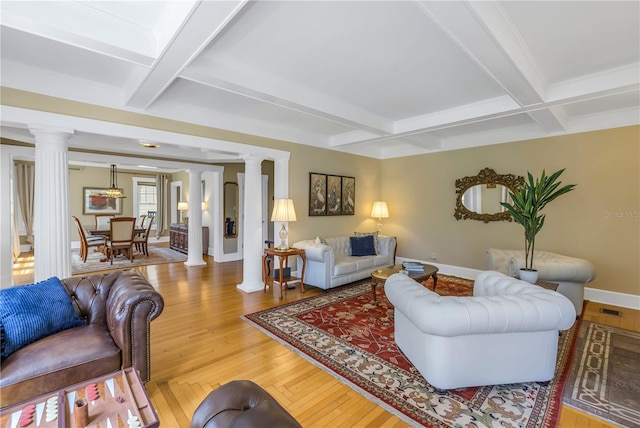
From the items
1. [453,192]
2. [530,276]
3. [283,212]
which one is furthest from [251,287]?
[453,192]

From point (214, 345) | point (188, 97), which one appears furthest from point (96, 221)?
point (214, 345)

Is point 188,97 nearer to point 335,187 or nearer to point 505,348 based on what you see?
point 335,187

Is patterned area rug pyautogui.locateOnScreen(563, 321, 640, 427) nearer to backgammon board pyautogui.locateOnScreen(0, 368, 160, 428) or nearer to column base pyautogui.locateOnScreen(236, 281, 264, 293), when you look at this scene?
backgammon board pyautogui.locateOnScreen(0, 368, 160, 428)

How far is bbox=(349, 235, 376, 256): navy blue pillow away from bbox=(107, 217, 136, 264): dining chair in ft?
16.7

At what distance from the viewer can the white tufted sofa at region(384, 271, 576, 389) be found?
205 centimetres

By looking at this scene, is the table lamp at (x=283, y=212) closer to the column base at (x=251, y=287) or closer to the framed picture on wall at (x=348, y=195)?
the column base at (x=251, y=287)

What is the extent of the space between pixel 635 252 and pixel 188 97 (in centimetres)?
625

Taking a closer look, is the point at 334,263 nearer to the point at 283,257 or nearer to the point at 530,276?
the point at 283,257

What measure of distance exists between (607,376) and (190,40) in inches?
165

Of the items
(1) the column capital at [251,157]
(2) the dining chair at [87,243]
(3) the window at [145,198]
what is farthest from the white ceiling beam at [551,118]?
(3) the window at [145,198]

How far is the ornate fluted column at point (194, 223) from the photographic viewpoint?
6.72 meters

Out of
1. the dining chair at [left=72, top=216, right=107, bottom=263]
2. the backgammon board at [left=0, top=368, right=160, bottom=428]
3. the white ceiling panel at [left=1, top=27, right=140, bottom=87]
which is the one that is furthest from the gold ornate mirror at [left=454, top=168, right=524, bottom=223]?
the dining chair at [left=72, top=216, right=107, bottom=263]

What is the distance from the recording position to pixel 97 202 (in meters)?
9.62

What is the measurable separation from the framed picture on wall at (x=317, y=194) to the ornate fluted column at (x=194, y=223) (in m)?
2.97
